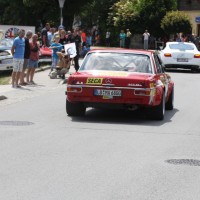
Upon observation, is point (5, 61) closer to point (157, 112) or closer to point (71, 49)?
point (71, 49)

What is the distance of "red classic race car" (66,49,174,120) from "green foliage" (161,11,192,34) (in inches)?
1555

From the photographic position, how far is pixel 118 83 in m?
12.8

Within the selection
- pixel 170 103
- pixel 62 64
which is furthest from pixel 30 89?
pixel 170 103

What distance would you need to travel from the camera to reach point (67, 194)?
22.7ft

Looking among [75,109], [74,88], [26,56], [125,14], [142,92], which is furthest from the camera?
[125,14]

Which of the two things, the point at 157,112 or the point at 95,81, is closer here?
the point at 95,81

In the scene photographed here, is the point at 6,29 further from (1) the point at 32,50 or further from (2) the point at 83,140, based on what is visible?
(2) the point at 83,140

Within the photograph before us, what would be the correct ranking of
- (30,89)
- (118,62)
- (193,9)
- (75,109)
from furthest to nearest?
1. (193,9)
2. (30,89)
3. (118,62)
4. (75,109)

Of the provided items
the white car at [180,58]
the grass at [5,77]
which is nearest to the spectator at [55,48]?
the grass at [5,77]

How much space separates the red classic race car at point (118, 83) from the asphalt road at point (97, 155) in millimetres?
334

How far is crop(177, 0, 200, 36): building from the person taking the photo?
67.0 m

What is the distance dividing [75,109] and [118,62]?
1288 millimetres

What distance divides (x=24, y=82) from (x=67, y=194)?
570 inches

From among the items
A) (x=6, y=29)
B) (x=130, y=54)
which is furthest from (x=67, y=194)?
(x=6, y=29)
